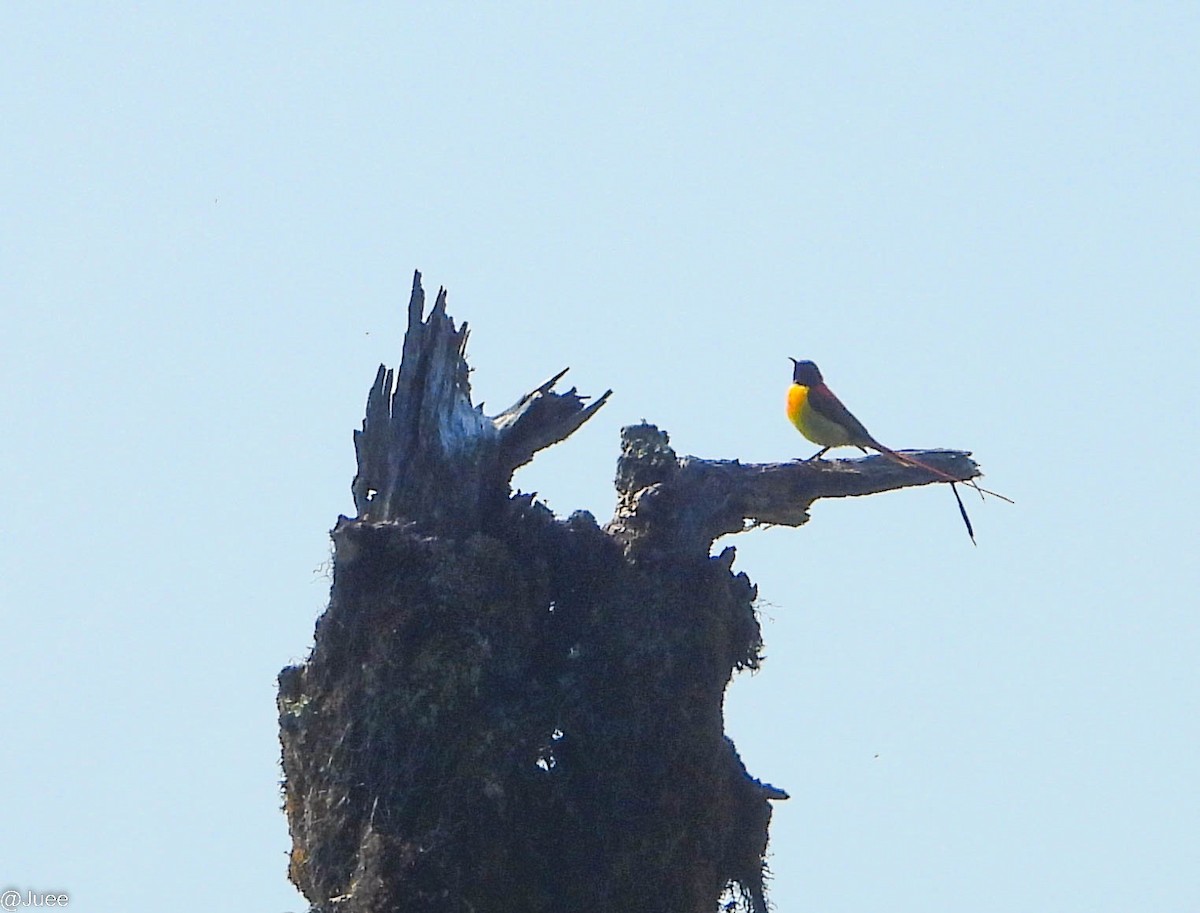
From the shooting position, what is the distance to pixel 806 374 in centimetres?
1861

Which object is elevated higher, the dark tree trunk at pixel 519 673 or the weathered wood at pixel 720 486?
the weathered wood at pixel 720 486

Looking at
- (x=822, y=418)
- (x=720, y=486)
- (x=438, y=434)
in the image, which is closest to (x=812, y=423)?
(x=822, y=418)

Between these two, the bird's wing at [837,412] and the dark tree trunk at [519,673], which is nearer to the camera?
the dark tree trunk at [519,673]

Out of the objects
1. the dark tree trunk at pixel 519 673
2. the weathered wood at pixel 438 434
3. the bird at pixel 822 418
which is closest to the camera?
the dark tree trunk at pixel 519 673

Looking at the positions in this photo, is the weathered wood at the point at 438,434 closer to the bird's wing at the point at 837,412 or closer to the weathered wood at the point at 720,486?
the weathered wood at the point at 720,486

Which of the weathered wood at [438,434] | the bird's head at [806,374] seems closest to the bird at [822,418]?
the bird's head at [806,374]

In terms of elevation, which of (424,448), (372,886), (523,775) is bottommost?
(372,886)

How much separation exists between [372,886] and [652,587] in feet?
10.1

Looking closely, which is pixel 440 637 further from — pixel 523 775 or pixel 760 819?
pixel 760 819

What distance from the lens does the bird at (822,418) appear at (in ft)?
56.9

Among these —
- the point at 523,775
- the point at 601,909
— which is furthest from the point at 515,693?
the point at 601,909

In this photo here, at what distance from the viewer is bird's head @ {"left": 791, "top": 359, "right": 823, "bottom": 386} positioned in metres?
18.5

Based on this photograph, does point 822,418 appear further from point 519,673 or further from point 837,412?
point 519,673

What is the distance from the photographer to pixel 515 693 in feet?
50.2
